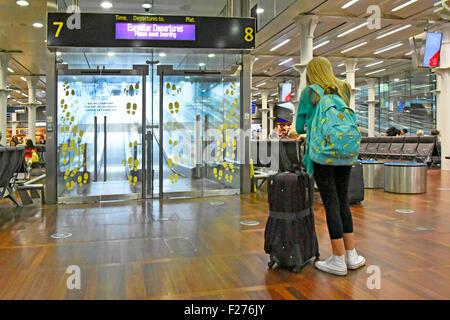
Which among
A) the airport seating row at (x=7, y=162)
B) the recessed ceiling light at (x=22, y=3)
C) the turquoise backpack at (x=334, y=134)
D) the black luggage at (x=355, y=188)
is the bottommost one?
the black luggage at (x=355, y=188)

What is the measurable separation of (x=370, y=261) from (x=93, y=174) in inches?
208

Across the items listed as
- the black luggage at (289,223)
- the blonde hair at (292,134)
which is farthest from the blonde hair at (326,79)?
the blonde hair at (292,134)

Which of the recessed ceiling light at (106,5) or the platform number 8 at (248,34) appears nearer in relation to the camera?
the platform number 8 at (248,34)

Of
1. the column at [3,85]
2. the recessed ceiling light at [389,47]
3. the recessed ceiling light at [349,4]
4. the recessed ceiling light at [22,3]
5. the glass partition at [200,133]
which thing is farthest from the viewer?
the recessed ceiling light at [389,47]

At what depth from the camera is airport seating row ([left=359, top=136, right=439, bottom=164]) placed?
12969mm

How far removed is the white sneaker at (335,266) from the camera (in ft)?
8.86

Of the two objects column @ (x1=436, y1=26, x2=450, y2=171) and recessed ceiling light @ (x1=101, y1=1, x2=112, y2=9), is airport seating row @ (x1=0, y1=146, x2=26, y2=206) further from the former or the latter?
column @ (x1=436, y1=26, x2=450, y2=171)

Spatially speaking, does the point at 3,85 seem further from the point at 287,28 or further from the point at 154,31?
the point at 154,31

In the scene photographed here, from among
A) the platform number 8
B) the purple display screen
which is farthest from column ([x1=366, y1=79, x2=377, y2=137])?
the purple display screen

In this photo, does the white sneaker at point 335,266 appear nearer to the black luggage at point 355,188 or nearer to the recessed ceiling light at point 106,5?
the black luggage at point 355,188

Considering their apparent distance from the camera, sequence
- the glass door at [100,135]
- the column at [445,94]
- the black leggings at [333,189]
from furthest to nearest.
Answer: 1. the column at [445,94]
2. the glass door at [100,135]
3. the black leggings at [333,189]

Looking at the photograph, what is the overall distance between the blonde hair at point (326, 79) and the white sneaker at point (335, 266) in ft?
3.94
